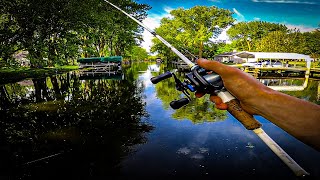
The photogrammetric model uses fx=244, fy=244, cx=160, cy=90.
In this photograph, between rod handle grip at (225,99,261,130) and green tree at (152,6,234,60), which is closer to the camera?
rod handle grip at (225,99,261,130)

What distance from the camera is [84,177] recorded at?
6414mm

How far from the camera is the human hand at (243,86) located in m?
1.89

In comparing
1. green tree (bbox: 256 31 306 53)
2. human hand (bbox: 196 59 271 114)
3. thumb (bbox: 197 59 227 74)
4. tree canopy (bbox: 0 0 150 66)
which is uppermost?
green tree (bbox: 256 31 306 53)

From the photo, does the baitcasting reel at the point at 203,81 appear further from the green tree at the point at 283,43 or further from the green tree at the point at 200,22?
the green tree at the point at 283,43

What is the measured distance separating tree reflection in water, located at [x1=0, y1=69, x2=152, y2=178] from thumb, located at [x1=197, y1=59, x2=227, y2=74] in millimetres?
5247

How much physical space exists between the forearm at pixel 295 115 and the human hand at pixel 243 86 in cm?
6

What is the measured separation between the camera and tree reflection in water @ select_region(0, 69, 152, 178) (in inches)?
275

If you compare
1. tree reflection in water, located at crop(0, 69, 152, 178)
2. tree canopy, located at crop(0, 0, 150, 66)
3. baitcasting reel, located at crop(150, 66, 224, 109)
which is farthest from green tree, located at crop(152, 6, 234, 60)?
baitcasting reel, located at crop(150, 66, 224, 109)

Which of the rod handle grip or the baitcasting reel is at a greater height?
the baitcasting reel

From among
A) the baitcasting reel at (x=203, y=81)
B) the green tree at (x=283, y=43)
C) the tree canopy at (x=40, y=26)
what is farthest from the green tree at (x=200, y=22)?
the baitcasting reel at (x=203, y=81)

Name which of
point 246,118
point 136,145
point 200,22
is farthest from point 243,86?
point 200,22

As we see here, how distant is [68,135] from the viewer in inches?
375

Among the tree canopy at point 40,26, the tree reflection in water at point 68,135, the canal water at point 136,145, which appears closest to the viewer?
the canal water at point 136,145

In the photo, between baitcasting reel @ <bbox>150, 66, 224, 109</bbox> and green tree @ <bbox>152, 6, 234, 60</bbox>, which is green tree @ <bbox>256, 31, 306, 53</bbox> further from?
baitcasting reel @ <bbox>150, 66, 224, 109</bbox>
